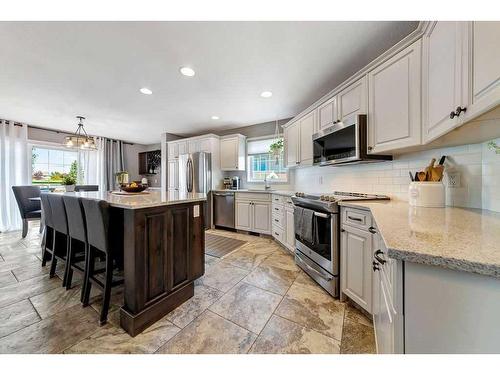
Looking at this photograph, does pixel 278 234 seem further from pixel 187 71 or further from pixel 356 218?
pixel 187 71

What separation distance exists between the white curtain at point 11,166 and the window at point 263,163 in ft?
16.6

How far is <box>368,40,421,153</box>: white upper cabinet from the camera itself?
59.9 inches

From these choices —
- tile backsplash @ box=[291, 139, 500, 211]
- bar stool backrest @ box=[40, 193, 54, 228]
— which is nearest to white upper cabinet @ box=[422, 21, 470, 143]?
tile backsplash @ box=[291, 139, 500, 211]

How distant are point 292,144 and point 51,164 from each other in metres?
6.09

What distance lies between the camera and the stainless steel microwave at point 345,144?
194 centimetres

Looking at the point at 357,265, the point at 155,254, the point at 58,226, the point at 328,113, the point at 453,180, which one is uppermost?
the point at 328,113

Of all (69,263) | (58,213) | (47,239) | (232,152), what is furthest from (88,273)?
(232,152)

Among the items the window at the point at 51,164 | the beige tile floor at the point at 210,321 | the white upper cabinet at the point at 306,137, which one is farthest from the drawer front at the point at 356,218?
the window at the point at 51,164

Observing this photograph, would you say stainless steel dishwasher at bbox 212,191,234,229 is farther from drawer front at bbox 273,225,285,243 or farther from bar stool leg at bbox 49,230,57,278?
bar stool leg at bbox 49,230,57,278

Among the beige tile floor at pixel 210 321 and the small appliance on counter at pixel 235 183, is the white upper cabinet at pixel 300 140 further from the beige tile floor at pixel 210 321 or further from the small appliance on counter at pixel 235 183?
the beige tile floor at pixel 210 321

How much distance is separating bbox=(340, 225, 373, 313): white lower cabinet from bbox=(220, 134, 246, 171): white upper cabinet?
3.05 meters

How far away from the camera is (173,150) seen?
5.19 m
